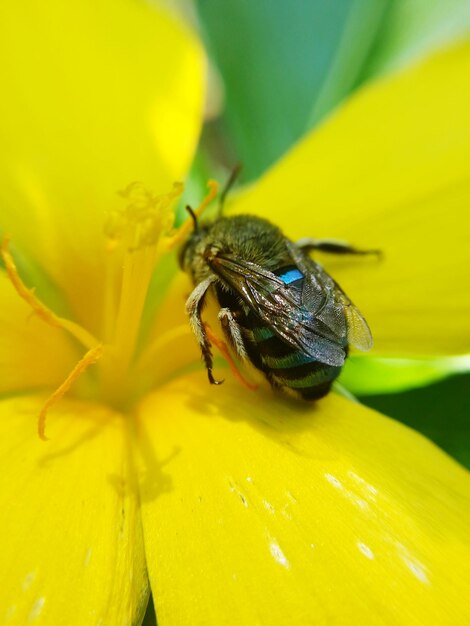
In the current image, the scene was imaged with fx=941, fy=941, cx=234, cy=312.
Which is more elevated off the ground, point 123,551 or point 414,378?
point 414,378

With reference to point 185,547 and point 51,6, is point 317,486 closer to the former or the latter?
point 185,547

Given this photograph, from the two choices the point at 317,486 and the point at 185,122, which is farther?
the point at 185,122

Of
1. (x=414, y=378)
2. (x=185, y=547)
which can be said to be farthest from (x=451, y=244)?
(x=185, y=547)

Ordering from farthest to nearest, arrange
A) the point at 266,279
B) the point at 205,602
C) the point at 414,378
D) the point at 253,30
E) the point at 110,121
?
the point at 253,30 < the point at 110,121 < the point at 414,378 < the point at 266,279 < the point at 205,602

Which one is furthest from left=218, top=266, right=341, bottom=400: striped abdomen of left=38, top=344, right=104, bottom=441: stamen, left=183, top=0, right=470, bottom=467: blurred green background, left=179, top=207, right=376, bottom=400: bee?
left=183, top=0, right=470, bottom=467: blurred green background

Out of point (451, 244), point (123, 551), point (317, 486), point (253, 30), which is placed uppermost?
point (253, 30)

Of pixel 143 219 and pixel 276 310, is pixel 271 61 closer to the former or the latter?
pixel 143 219

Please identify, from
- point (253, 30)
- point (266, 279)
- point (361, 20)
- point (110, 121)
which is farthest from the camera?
point (253, 30)
